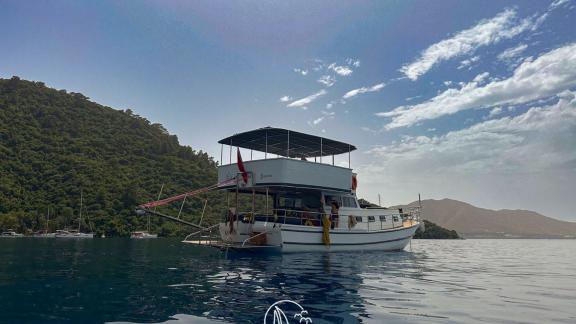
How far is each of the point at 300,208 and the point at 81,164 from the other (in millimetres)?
83805

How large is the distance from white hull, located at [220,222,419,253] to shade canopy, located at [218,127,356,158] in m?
5.15

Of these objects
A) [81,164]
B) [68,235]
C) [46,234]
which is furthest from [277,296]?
[81,164]

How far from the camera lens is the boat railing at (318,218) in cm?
2369

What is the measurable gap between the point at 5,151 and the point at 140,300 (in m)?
102

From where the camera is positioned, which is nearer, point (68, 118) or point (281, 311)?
point (281, 311)

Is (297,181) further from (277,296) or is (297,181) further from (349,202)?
(277,296)

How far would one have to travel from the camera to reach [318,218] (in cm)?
2630

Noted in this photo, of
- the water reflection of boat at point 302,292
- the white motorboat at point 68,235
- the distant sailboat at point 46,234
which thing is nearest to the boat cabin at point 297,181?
the water reflection of boat at point 302,292

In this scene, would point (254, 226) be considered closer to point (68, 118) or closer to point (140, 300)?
point (140, 300)

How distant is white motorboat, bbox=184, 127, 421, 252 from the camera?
23.0 meters

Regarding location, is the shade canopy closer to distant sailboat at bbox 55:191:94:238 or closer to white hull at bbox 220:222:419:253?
white hull at bbox 220:222:419:253

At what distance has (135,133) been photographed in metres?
130

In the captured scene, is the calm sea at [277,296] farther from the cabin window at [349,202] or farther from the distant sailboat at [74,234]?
the distant sailboat at [74,234]

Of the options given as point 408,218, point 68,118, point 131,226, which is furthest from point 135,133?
point 408,218
